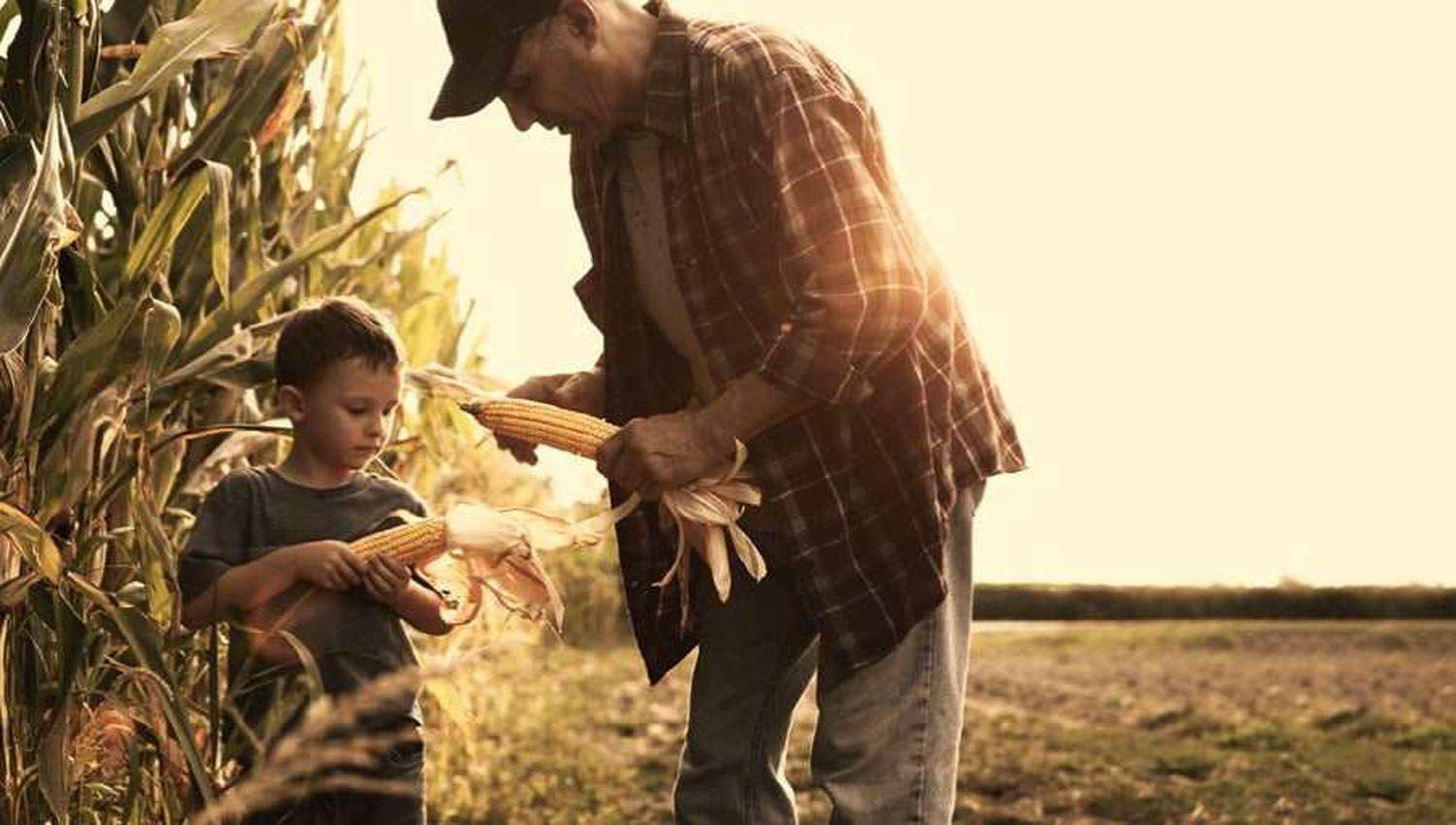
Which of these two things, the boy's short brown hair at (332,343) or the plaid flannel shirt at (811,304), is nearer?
the plaid flannel shirt at (811,304)

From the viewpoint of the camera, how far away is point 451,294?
5.88 metres

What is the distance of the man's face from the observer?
9.59ft

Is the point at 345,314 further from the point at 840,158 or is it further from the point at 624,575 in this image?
the point at 840,158

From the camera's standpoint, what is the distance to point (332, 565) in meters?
3.12

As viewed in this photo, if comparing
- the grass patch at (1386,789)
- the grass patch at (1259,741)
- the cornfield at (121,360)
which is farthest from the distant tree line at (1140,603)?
the cornfield at (121,360)

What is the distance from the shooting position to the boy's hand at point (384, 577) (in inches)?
124

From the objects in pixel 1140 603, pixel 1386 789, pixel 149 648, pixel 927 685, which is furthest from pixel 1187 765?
pixel 1140 603

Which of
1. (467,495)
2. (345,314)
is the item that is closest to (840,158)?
(345,314)

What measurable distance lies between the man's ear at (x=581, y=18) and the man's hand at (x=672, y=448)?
1.61ft

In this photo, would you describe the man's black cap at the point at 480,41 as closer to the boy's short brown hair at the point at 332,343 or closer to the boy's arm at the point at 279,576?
the boy's short brown hair at the point at 332,343

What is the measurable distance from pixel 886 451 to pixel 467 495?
387 centimetres

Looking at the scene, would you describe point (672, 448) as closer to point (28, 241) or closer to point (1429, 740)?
point (28, 241)

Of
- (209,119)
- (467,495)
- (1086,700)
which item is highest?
(209,119)

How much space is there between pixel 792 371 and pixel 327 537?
2.64 ft
